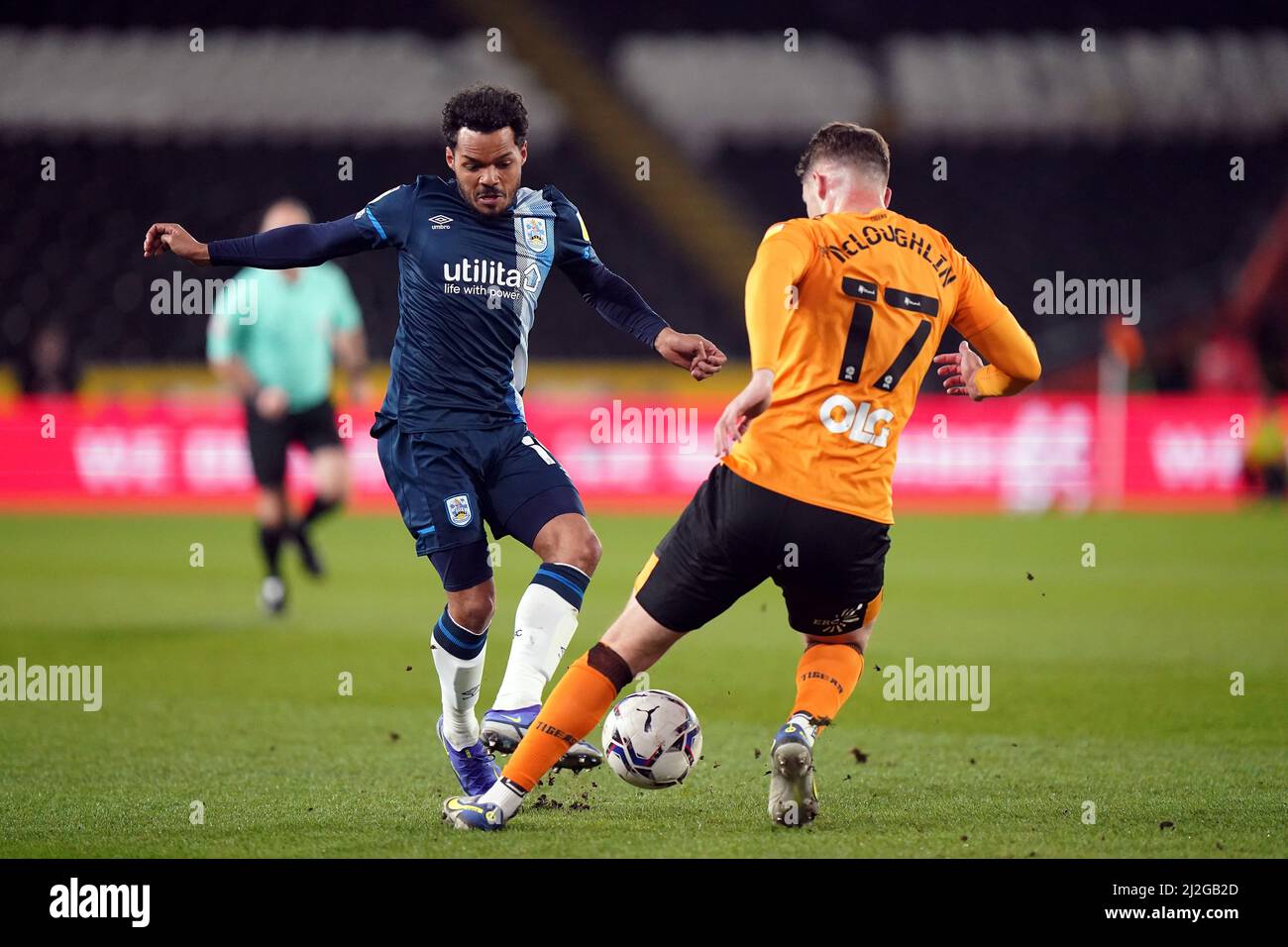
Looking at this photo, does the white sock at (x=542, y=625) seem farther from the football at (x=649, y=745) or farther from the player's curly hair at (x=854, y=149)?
the player's curly hair at (x=854, y=149)

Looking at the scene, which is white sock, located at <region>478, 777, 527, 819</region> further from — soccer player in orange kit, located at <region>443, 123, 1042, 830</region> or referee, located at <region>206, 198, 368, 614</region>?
referee, located at <region>206, 198, 368, 614</region>

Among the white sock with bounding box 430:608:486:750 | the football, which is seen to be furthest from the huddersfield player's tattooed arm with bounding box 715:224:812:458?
the white sock with bounding box 430:608:486:750

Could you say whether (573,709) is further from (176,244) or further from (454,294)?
(176,244)

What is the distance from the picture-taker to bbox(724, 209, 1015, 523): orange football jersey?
14.6 feet

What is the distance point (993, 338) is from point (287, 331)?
699 cm

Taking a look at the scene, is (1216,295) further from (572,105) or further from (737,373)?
(572,105)

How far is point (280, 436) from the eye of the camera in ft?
34.8

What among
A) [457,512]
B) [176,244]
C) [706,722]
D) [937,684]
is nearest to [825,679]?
[457,512]

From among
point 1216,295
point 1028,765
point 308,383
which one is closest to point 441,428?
point 1028,765

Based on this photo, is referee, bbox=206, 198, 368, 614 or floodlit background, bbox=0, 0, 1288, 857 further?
referee, bbox=206, 198, 368, 614

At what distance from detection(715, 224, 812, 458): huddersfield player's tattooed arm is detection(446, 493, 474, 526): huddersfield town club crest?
1113 millimetres

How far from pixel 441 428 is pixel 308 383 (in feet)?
19.2

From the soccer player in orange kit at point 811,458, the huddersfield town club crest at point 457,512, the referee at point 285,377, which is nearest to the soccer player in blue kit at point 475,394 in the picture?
the huddersfield town club crest at point 457,512

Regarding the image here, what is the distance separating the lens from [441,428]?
522 centimetres
